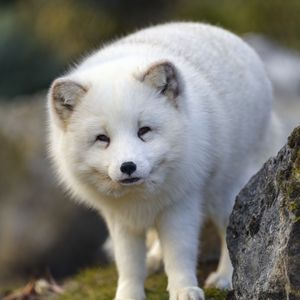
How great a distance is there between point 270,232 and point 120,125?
1182 millimetres

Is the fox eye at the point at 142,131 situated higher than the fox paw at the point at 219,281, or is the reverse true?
the fox eye at the point at 142,131

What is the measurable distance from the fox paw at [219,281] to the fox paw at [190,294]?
27.2 inches

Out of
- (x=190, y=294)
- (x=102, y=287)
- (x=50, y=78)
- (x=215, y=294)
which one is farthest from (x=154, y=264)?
(x=50, y=78)

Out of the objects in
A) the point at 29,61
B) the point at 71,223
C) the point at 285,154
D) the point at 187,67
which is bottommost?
the point at 71,223

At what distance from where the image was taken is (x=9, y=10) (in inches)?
744

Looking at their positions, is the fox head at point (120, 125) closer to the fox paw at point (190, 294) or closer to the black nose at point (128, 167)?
the black nose at point (128, 167)

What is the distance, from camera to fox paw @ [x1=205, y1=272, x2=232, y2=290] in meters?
6.54

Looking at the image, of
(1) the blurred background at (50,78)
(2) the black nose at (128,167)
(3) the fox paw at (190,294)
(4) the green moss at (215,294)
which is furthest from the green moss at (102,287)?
(2) the black nose at (128,167)

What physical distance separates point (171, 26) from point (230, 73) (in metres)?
0.72

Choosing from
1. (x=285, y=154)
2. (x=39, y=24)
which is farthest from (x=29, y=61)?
(x=285, y=154)

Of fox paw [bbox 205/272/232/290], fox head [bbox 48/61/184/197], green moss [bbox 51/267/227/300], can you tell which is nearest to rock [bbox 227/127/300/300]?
fox head [bbox 48/61/184/197]

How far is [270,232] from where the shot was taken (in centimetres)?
467

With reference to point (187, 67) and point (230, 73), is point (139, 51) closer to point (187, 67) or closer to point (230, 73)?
point (187, 67)

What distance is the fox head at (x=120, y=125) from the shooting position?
17.6 ft
